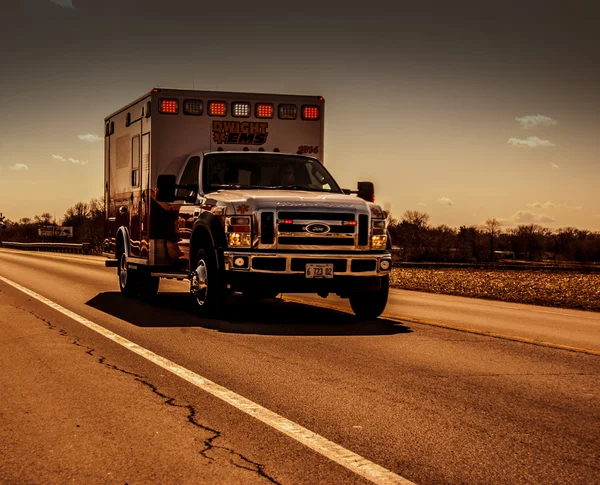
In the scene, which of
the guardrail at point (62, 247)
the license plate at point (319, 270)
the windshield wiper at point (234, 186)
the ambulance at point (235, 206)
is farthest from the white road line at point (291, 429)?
the guardrail at point (62, 247)

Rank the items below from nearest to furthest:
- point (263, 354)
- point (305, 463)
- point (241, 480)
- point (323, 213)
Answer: point (241, 480) < point (305, 463) < point (263, 354) < point (323, 213)

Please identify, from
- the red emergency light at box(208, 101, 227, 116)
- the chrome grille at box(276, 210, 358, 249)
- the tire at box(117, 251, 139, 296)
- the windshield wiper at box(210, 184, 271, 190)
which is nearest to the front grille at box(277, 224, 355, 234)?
the chrome grille at box(276, 210, 358, 249)

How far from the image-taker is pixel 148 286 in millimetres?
15633

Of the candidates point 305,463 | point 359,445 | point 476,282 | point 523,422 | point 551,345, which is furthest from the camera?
point 476,282

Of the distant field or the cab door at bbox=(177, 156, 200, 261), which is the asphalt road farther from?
the distant field

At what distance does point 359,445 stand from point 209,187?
811 centimetres

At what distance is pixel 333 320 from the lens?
40.3 feet

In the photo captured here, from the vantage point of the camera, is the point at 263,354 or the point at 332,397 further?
the point at 263,354

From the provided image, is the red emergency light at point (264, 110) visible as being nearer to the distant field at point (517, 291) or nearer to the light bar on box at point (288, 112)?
the light bar on box at point (288, 112)

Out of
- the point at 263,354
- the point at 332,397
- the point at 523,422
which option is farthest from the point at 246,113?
the point at 523,422

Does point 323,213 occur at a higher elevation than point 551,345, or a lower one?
higher

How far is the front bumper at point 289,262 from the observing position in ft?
36.4

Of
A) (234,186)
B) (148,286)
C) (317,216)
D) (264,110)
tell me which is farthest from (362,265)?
(148,286)

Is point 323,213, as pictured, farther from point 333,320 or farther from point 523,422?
point 523,422
